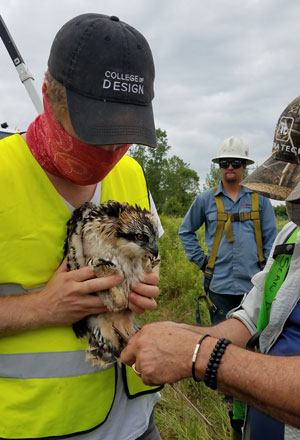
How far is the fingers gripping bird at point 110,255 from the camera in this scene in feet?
5.86

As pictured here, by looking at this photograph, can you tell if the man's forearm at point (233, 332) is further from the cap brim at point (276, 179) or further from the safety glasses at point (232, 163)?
the safety glasses at point (232, 163)

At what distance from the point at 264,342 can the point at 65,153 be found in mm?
1493

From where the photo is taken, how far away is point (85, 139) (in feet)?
5.23

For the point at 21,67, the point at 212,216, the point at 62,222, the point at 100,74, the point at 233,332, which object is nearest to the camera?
the point at 100,74

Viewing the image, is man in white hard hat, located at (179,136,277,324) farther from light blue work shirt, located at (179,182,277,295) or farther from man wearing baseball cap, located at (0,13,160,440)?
man wearing baseball cap, located at (0,13,160,440)

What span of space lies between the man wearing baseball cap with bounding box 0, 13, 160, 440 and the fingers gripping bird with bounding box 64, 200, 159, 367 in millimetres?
55

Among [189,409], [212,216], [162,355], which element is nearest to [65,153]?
[162,355]

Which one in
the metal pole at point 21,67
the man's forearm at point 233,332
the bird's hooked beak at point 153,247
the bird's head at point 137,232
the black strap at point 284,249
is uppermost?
the metal pole at point 21,67

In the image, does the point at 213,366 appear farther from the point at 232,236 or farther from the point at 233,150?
the point at 233,150

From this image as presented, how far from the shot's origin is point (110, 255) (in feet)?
6.07

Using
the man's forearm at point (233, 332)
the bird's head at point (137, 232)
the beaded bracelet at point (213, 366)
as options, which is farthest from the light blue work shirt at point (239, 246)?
the beaded bracelet at point (213, 366)

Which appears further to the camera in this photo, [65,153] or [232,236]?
[232,236]

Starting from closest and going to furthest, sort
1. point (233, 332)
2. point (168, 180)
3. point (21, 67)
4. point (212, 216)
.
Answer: point (233, 332) → point (21, 67) → point (212, 216) → point (168, 180)

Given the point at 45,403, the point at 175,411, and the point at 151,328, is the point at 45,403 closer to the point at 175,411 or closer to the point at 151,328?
the point at 151,328
